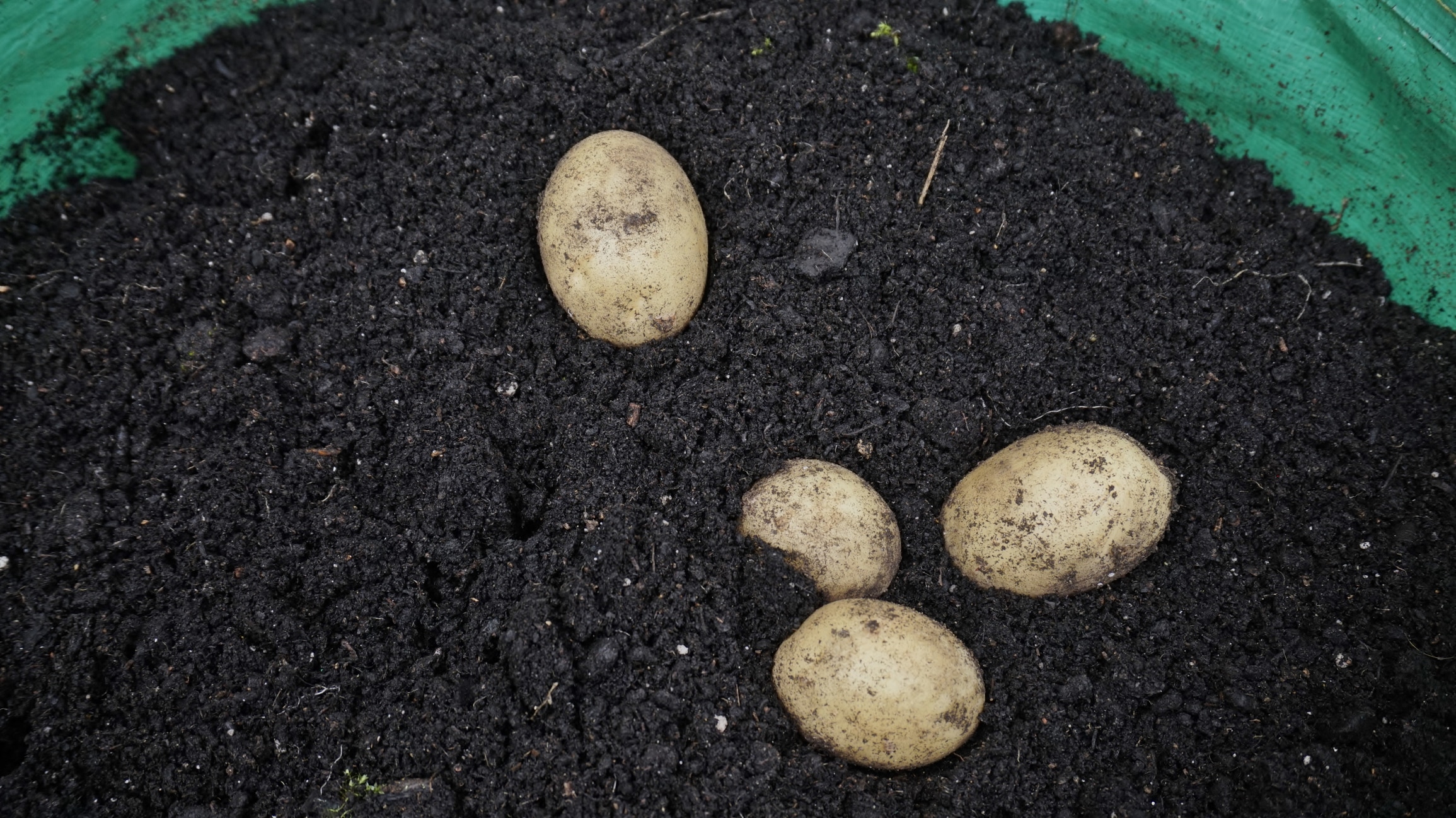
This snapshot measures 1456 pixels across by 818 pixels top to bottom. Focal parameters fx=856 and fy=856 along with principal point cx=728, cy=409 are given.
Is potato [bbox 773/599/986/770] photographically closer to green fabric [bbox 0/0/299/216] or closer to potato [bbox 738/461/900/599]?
potato [bbox 738/461/900/599]

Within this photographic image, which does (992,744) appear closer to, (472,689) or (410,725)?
(472,689)

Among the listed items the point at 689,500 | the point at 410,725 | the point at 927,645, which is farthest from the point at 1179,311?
the point at 410,725

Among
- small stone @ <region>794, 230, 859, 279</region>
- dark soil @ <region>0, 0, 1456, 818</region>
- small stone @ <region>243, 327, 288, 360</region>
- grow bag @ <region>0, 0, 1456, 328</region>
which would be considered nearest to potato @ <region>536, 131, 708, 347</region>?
dark soil @ <region>0, 0, 1456, 818</region>

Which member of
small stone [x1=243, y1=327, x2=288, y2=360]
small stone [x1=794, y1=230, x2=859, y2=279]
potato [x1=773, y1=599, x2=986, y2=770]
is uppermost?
small stone [x1=794, y1=230, x2=859, y2=279]

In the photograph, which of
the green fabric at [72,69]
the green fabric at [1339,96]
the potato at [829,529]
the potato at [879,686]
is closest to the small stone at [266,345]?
the green fabric at [72,69]

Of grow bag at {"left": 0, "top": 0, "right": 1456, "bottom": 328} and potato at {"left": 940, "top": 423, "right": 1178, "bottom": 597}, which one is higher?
grow bag at {"left": 0, "top": 0, "right": 1456, "bottom": 328}
